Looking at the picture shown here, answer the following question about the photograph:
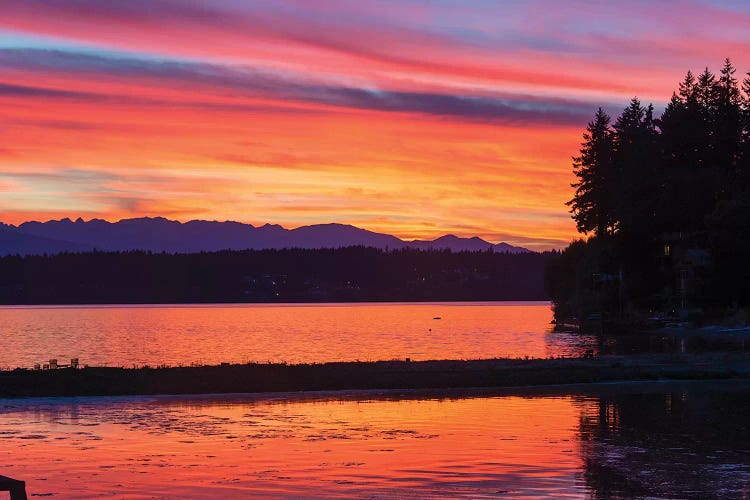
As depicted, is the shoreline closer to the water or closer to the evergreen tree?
the water

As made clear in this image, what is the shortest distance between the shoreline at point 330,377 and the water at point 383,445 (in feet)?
7.10

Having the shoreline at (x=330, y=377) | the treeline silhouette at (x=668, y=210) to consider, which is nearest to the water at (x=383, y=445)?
the shoreline at (x=330, y=377)

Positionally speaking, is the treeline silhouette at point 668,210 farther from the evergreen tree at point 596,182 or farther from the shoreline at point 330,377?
the shoreline at point 330,377

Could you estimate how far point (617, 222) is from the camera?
13250 cm

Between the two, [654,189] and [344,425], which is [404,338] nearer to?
[654,189]

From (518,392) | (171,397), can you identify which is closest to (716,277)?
(518,392)

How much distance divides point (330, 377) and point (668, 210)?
8884 centimetres

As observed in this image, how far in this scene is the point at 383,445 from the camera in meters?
26.3

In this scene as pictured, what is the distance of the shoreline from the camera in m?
39.6

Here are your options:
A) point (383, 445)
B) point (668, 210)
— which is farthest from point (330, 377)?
point (668, 210)

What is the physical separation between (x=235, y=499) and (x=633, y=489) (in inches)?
301

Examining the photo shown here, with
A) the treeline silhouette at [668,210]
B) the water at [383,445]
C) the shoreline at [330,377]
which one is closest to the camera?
the water at [383,445]

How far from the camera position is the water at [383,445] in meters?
20.5

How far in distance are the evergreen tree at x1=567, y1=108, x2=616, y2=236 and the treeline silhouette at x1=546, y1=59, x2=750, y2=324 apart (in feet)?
0.57
